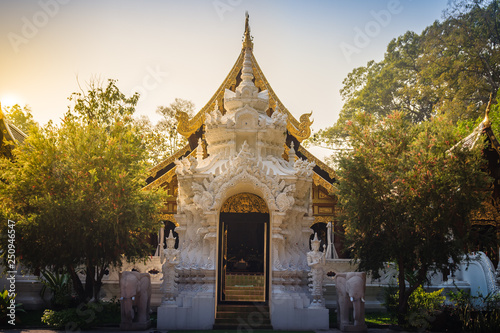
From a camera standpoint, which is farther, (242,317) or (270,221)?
(270,221)

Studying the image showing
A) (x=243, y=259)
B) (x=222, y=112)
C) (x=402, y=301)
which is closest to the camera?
(x=402, y=301)

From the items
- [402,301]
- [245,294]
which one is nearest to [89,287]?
[245,294]

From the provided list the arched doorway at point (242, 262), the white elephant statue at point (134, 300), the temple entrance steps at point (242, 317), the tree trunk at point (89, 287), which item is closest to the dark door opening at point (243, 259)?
the arched doorway at point (242, 262)

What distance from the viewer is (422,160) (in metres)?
11.8

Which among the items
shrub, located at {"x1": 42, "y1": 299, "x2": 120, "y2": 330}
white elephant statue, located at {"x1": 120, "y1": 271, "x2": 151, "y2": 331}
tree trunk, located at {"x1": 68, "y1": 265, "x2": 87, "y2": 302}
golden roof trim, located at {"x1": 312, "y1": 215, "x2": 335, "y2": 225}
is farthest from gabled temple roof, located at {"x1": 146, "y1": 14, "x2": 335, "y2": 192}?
white elephant statue, located at {"x1": 120, "y1": 271, "x2": 151, "y2": 331}

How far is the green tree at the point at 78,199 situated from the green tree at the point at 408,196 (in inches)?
181

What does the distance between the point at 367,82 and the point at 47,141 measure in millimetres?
27822

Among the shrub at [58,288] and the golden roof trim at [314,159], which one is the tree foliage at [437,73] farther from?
the shrub at [58,288]

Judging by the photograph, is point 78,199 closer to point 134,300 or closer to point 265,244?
point 134,300

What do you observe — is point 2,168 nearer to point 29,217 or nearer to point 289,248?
point 29,217

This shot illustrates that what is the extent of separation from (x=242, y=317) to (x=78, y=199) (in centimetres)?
434

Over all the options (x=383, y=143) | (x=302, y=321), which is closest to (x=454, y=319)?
(x=302, y=321)

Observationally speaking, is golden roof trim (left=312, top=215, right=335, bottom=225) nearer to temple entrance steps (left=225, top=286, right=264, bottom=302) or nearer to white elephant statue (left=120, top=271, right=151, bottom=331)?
temple entrance steps (left=225, top=286, right=264, bottom=302)

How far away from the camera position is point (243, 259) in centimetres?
1858
